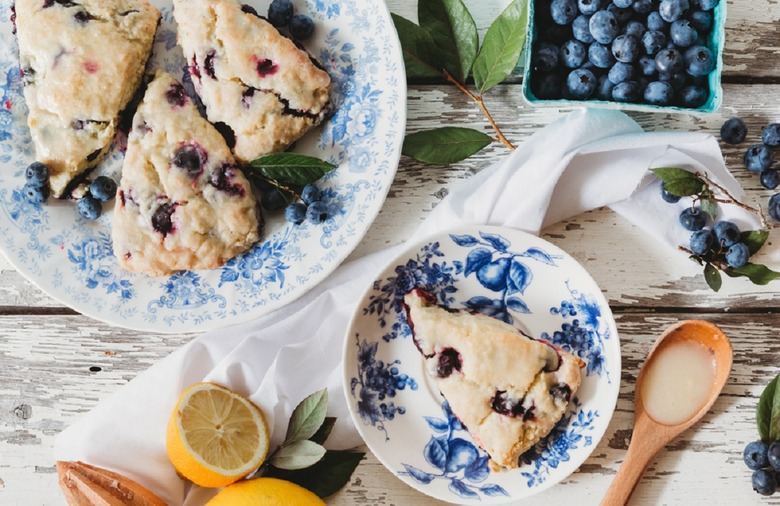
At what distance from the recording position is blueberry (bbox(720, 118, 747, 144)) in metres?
2.00

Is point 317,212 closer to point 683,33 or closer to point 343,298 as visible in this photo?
point 343,298

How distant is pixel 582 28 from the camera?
1.86m

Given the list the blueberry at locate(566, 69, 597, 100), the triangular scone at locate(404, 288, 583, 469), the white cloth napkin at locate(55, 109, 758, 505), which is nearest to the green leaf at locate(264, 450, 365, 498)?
the white cloth napkin at locate(55, 109, 758, 505)

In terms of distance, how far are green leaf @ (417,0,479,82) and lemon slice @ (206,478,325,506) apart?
1115 millimetres

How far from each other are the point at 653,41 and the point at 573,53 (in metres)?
0.19

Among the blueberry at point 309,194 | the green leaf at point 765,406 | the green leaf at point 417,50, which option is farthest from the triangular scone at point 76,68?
the green leaf at point 765,406

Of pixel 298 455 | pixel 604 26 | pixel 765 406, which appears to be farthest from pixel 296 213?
pixel 765 406

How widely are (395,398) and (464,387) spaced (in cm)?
22

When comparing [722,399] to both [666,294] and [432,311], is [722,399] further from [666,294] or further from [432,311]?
[432,311]

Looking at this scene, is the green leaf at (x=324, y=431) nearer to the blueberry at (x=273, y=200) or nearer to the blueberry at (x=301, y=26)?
the blueberry at (x=273, y=200)

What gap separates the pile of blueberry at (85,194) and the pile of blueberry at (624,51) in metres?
1.11

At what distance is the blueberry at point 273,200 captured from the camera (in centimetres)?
198

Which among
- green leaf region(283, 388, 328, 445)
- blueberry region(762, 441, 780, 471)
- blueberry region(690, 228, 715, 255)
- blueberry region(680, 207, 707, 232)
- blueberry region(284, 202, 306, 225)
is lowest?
blueberry region(762, 441, 780, 471)

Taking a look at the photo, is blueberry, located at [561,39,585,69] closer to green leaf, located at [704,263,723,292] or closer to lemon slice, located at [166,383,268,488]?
green leaf, located at [704,263,723,292]
